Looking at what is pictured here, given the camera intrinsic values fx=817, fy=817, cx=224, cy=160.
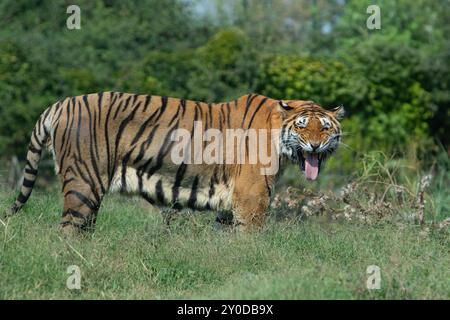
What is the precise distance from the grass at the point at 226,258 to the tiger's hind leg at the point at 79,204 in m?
0.13

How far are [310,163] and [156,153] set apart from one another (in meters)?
1.49

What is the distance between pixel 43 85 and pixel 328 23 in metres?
9.22

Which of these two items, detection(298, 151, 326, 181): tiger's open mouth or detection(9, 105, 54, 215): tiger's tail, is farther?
detection(298, 151, 326, 181): tiger's open mouth

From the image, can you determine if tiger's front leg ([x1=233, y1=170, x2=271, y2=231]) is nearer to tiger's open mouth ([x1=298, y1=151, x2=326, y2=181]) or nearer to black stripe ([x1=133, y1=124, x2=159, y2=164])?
tiger's open mouth ([x1=298, y1=151, x2=326, y2=181])

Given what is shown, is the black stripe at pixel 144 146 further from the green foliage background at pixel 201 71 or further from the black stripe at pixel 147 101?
the green foliage background at pixel 201 71

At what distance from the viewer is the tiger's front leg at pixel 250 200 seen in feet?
25.4

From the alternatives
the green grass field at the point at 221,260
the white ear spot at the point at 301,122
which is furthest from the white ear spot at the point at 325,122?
the green grass field at the point at 221,260

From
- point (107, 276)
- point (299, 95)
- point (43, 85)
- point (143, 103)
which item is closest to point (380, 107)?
point (299, 95)

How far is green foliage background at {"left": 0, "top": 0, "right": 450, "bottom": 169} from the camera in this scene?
12984 mm

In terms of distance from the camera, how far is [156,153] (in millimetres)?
7777

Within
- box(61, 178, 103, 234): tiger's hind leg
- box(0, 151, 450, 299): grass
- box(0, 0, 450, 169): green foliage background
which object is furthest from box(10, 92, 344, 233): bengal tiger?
box(0, 0, 450, 169): green foliage background

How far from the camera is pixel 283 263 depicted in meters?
6.78
